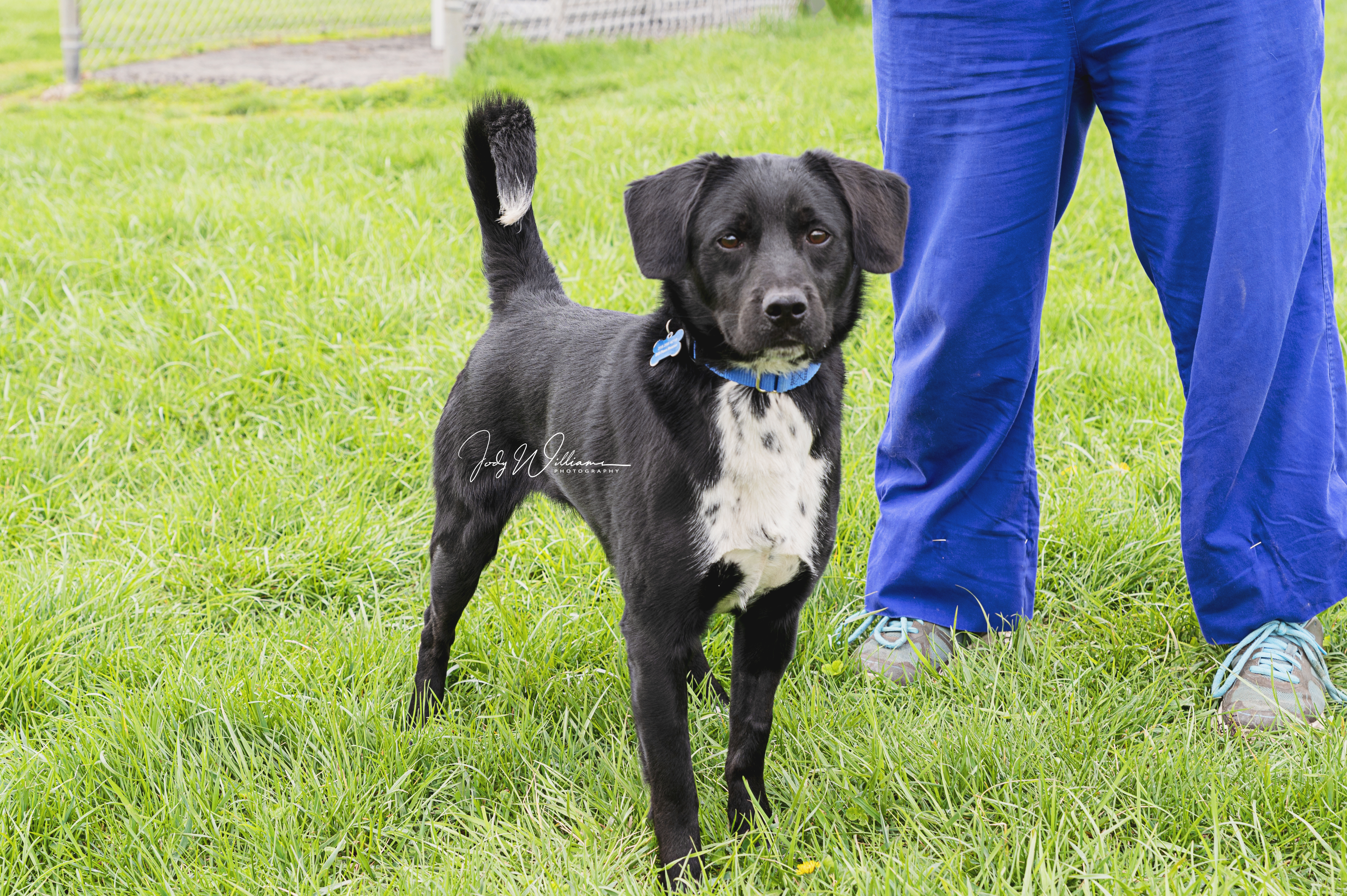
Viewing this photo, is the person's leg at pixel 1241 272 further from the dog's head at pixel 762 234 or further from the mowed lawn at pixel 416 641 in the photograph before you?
the dog's head at pixel 762 234

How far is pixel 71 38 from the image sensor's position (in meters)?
8.45

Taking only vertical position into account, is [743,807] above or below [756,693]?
below

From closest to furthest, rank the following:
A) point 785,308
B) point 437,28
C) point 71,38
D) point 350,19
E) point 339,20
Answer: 1. point 785,308
2. point 71,38
3. point 437,28
4. point 339,20
5. point 350,19

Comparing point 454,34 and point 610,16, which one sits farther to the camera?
point 610,16

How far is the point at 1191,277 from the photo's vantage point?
216cm

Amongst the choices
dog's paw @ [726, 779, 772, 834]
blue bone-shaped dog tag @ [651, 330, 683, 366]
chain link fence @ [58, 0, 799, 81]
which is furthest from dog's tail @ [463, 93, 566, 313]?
chain link fence @ [58, 0, 799, 81]

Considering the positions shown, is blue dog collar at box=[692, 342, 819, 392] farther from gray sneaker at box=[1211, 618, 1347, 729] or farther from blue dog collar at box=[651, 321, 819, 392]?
gray sneaker at box=[1211, 618, 1347, 729]

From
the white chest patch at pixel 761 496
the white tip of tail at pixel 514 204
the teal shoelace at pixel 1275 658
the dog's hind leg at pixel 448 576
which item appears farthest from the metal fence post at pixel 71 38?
the teal shoelace at pixel 1275 658

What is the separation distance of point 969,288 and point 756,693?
932 mm

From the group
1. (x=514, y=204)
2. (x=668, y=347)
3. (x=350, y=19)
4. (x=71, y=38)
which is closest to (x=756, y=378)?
(x=668, y=347)

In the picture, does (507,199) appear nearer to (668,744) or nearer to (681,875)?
(668,744)

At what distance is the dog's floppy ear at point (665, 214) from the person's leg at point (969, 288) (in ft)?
1.89

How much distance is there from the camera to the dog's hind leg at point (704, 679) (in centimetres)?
229

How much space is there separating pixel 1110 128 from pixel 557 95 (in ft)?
21.0
